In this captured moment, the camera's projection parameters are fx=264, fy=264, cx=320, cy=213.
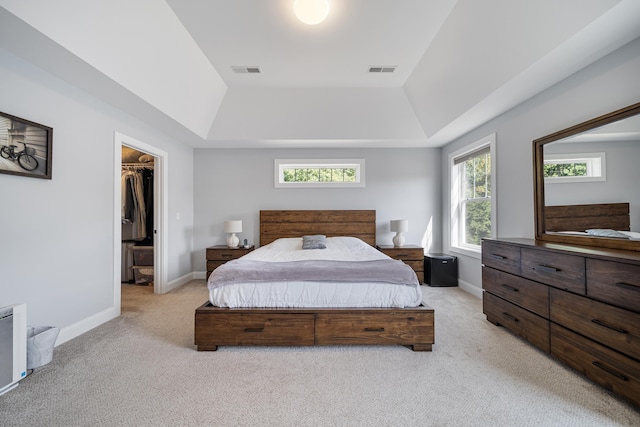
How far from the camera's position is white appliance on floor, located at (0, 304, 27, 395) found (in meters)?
1.62

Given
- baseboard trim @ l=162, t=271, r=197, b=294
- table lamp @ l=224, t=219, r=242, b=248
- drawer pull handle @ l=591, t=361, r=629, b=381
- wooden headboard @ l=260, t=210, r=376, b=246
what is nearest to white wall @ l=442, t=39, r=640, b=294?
drawer pull handle @ l=591, t=361, r=629, b=381

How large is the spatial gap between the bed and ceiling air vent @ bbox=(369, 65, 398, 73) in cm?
226

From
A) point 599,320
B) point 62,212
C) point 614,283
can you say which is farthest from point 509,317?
point 62,212

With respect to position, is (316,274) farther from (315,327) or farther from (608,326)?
(608,326)

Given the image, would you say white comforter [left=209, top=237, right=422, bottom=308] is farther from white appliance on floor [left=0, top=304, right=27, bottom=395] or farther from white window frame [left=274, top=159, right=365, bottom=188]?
white window frame [left=274, top=159, right=365, bottom=188]

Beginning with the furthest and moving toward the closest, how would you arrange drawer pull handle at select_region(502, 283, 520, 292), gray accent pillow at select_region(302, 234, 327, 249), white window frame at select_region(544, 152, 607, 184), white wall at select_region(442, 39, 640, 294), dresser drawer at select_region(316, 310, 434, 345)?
gray accent pillow at select_region(302, 234, 327, 249) → drawer pull handle at select_region(502, 283, 520, 292) → dresser drawer at select_region(316, 310, 434, 345) → white window frame at select_region(544, 152, 607, 184) → white wall at select_region(442, 39, 640, 294)

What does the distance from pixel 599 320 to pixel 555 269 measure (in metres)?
0.40

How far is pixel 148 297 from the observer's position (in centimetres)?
364

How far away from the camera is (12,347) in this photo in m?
1.67

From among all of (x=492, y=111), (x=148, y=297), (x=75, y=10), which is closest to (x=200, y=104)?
(x=75, y=10)

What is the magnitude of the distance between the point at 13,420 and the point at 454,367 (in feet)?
8.93

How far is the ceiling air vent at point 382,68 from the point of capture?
10.5ft

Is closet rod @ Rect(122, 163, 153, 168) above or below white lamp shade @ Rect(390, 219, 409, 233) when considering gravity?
above

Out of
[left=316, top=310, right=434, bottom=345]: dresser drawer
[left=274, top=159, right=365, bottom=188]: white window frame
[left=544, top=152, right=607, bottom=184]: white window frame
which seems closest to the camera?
[left=544, top=152, right=607, bottom=184]: white window frame
